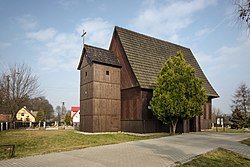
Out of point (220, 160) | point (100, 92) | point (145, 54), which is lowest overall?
point (220, 160)

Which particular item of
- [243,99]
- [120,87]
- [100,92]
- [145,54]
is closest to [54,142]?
[100,92]

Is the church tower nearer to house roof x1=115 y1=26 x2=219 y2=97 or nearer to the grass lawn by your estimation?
house roof x1=115 y1=26 x2=219 y2=97

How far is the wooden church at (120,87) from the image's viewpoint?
24.3 meters

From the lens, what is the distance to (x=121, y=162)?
383 inches

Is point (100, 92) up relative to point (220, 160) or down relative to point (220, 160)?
up

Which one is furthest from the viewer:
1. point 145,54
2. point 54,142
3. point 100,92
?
point 145,54

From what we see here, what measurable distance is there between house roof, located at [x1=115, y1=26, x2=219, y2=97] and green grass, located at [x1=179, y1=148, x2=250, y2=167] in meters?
12.8

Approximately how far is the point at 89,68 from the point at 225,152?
55.2 ft

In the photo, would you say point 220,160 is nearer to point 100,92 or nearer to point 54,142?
point 54,142

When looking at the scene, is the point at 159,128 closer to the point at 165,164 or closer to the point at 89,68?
the point at 89,68

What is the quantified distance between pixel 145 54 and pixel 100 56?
5.42 metres

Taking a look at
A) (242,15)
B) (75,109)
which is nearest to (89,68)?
(242,15)

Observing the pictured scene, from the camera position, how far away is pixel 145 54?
27922mm

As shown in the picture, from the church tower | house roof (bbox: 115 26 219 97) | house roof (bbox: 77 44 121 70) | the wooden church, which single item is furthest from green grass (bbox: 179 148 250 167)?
house roof (bbox: 77 44 121 70)
